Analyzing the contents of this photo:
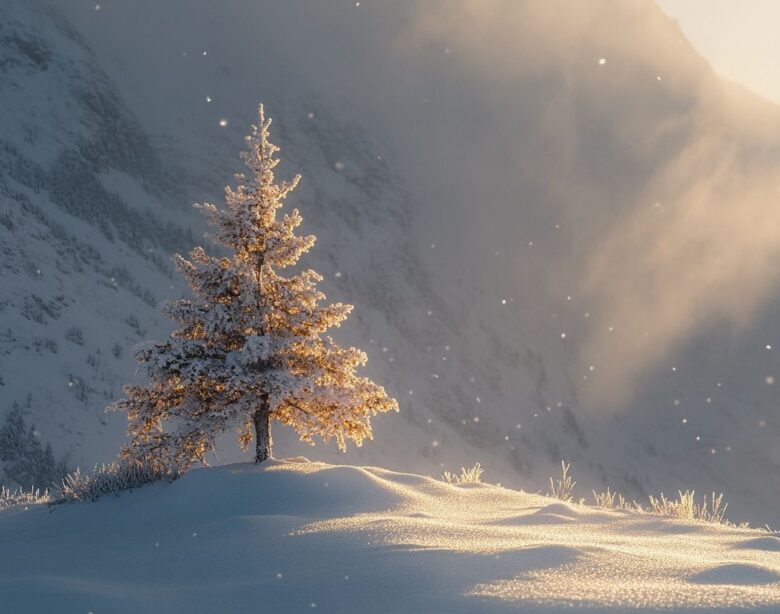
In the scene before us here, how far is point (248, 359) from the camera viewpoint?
862 cm

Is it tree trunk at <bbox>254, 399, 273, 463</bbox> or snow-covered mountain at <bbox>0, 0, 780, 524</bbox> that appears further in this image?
snow-covered mountain at <bbox>0, 0, 780, 524</bbox>

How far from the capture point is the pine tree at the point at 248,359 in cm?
871

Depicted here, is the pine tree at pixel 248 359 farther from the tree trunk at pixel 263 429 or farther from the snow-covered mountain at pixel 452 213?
the snow-covered mountain at pixel 452 213

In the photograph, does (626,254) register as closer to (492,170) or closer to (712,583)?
(492,170)

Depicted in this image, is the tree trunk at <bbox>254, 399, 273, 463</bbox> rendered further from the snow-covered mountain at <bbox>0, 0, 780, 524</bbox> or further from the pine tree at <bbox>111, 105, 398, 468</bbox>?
the snow-covered mountain at <bbox>0, 0, 780, 524</bbox>

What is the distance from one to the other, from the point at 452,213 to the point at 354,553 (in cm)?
5814

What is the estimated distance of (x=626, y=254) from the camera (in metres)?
68.4

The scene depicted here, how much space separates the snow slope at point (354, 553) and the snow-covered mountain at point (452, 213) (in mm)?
17717

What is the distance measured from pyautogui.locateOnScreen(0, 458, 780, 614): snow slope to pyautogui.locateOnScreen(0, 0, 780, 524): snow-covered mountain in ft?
58.1

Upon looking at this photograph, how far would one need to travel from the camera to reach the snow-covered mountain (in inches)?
1357

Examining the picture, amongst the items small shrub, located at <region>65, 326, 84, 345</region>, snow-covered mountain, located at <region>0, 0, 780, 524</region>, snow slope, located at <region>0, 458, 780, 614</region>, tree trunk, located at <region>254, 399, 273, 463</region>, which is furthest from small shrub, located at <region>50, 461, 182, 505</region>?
small shrub, located at <region>65, 326, 84, 345</region>

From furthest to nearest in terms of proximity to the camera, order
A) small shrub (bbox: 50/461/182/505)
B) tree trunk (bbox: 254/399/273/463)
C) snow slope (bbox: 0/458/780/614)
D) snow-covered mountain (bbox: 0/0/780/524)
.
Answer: snow-covered mountain (bbox: 0/0/780/524), tree trunk (bbox: 254/399/273/463), small shrub (bbox: 50/461/182/505), snow slope (bbox: 0/458/780/614)

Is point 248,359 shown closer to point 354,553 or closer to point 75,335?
point 354,553

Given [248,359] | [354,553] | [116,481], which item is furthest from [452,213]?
[354,553]
